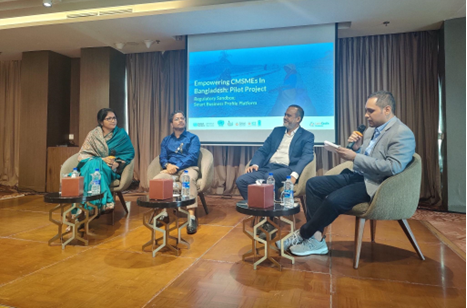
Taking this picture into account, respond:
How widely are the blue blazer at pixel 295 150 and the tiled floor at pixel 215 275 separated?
672mm

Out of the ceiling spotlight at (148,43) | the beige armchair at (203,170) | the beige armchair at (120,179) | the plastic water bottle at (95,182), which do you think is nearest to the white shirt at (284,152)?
the beige armchair at (203,170)

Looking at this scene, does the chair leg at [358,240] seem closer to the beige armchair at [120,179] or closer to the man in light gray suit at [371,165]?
the man in light gray suit at [371,165]

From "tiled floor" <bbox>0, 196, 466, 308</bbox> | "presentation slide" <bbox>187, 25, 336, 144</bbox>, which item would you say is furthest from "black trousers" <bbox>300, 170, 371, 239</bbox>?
"presentation slide" <bbox>187, 25, 336, 144</bbox>

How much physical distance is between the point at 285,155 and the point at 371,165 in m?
1.14

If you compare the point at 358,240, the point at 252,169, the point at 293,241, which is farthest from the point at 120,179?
the point at 358,240

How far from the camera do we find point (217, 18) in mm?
3744

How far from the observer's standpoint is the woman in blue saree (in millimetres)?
2816

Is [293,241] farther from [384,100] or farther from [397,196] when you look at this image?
[384,100]

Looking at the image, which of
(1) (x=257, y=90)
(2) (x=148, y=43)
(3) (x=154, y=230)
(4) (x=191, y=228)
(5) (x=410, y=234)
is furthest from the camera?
(2) (x=148, y=43)

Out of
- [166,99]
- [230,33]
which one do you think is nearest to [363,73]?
[230,33]

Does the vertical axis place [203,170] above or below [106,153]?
below

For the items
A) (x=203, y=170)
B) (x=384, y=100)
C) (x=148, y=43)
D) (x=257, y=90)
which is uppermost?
(x=148, y=43)

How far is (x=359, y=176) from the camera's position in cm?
228

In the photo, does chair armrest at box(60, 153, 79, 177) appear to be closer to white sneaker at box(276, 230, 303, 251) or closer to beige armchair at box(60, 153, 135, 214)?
beige armchair at box(60, 153, 135, 214)
